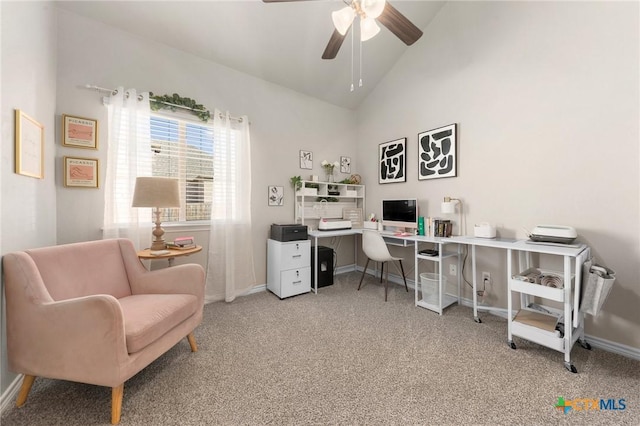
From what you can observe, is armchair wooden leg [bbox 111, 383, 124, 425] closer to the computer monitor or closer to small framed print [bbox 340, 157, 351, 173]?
the computer monitor

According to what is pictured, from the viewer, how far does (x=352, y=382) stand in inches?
60.7

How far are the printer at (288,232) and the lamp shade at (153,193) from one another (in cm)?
117

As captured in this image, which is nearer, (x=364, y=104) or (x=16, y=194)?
(x=16, y=194)

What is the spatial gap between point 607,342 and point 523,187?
1.34m

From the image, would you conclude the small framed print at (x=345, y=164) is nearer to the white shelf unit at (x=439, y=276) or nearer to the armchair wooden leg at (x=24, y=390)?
the white shelf unit at (x=439, y=276)

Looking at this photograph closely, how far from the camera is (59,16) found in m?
2.10

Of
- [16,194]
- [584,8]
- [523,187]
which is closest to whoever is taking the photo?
[16,194]

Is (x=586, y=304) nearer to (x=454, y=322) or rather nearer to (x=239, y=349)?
(x=454, y=322)

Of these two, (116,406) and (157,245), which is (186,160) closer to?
(157,245)

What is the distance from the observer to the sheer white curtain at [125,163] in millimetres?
2232

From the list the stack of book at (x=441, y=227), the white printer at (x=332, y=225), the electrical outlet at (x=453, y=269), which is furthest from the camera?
the white printer at (x=332, y=225)

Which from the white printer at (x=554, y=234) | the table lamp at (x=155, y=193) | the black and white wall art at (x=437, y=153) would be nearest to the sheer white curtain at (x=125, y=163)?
the table lamp at (x=155, y=193)

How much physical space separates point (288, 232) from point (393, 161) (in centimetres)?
177

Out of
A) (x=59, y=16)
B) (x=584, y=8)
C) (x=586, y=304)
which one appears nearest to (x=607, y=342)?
(x=586, y=304)
